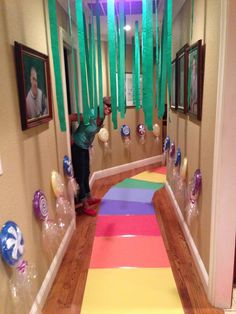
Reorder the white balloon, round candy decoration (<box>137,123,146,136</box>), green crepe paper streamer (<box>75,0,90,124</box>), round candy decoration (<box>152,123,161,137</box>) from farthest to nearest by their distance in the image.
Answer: round candy decoration (<box>152,123,161,137</box>)
round candy decoration (<box>137,123,146,136</box>)
the white balloon
green crepe paper streamer (<box>75,0,90,124</box>)

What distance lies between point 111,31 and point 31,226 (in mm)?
1185

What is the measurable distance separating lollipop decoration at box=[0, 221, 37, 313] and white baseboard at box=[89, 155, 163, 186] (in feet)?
8.62

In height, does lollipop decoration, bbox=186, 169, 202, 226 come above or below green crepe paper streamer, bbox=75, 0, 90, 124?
below

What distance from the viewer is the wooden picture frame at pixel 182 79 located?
229 centimetres

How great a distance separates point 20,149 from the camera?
145 cm

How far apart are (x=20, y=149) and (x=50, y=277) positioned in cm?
101

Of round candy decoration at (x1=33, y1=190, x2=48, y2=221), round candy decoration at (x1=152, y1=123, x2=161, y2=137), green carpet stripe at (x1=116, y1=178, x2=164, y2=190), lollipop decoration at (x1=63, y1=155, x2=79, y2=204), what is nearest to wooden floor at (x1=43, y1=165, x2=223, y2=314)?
lollipop decoration at (x1=63, y1=155, x2=79, y2=204)

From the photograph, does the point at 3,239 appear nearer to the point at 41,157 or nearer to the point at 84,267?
the point at 41,157

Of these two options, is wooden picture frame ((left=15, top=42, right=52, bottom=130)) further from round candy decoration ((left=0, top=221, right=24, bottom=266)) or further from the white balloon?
the white balloon

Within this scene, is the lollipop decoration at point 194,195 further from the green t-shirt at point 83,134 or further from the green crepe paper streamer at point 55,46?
the green t-shirt at point 83,134

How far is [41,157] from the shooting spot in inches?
71.1

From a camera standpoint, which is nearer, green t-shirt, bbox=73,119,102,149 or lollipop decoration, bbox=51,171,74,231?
lollipop decoration, bbox=51,171,74,231

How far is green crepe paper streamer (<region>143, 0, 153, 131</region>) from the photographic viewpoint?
4.04 ft

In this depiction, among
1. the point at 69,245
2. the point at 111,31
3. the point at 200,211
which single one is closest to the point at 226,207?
the point at 200,211
